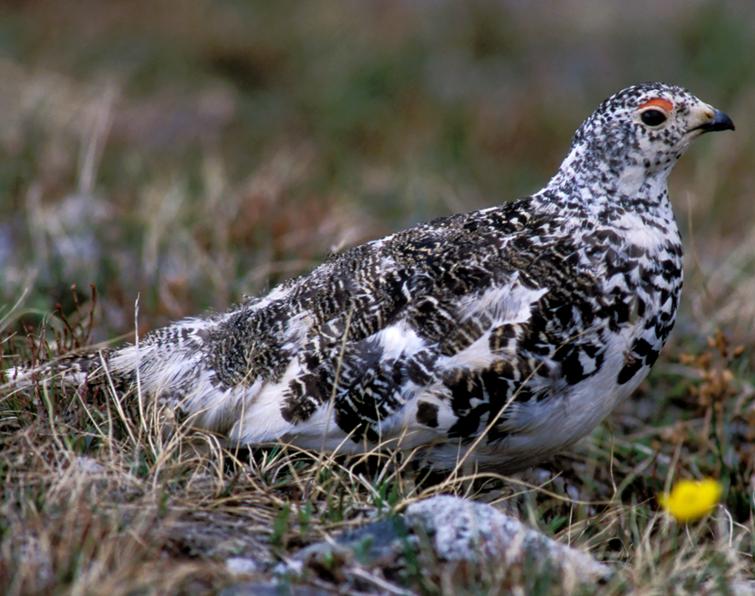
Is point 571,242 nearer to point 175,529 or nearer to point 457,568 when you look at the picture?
point 457,568

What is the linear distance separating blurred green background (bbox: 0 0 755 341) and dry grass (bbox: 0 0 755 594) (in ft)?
0.09

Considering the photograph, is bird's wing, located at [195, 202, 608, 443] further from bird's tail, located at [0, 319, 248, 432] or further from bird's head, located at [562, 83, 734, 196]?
bird's head, located at [562, 83, 734, 196]

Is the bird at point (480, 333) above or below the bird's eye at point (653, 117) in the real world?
below

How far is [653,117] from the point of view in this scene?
3.65 meters

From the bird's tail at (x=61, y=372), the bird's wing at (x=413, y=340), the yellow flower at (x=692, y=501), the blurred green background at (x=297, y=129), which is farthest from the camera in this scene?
the blurred green background at (x=297, y=129)

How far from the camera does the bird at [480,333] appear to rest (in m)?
3.40

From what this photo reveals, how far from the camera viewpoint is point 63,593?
246 centimetres

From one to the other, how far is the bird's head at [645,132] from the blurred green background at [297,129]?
0.63 m

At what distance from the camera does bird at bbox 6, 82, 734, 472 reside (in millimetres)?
3396

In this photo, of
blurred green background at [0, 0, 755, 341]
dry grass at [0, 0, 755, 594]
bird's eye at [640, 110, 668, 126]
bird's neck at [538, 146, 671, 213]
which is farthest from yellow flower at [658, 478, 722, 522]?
blurred green background at [0, 0, 755, 341]

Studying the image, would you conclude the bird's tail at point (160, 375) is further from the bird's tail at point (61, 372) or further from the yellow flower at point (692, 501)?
the yellow flower at point (692, 501)

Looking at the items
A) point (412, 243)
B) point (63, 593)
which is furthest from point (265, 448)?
point (63, 593)

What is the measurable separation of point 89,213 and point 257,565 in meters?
3.67

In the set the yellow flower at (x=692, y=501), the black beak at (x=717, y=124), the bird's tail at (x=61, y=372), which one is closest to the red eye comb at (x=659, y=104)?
the black beak at (x=717, y=124)
